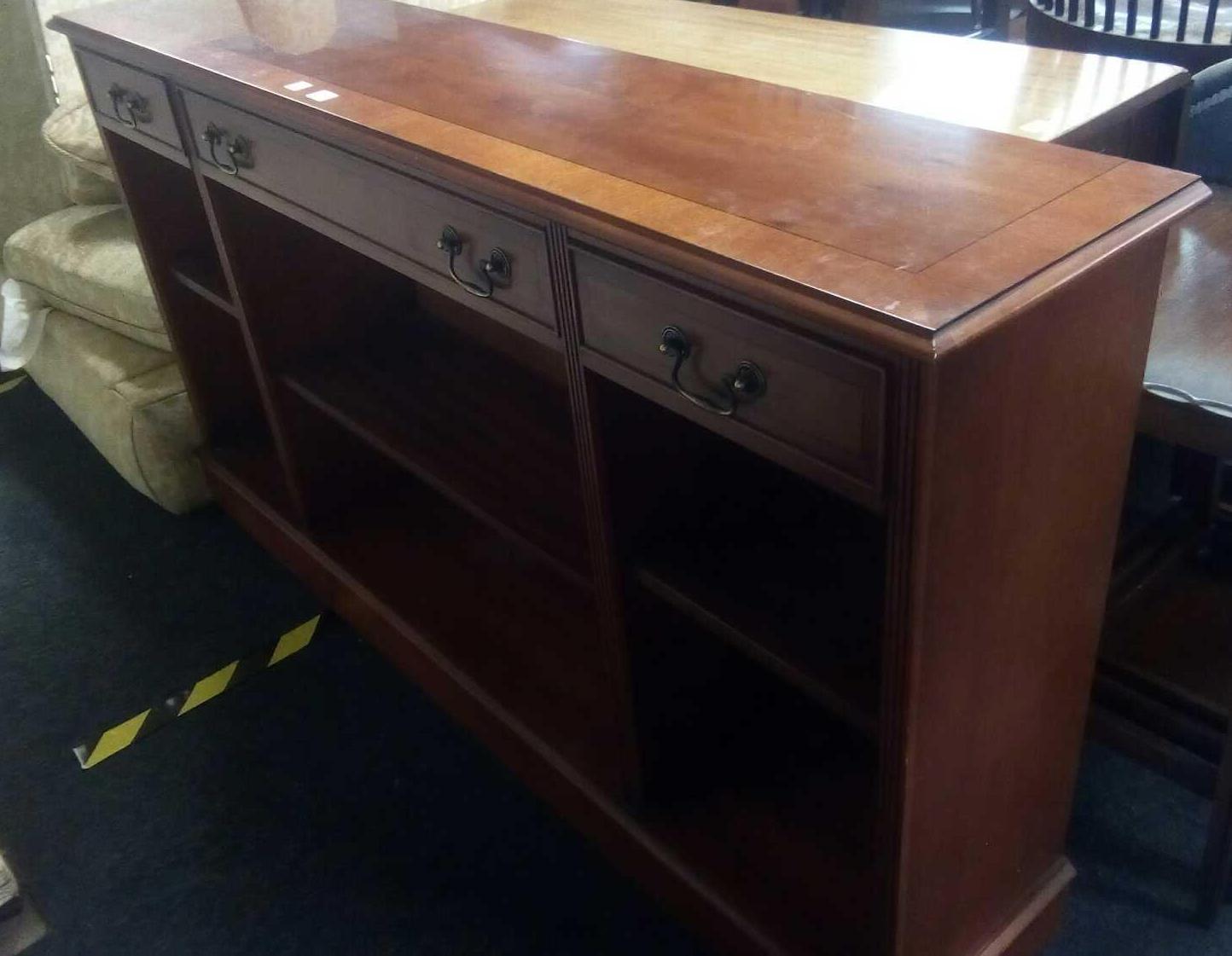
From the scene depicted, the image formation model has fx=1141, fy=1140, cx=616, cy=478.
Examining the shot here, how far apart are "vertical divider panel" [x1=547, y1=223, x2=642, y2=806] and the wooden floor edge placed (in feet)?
1.32

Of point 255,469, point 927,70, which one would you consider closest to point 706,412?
point 927,70

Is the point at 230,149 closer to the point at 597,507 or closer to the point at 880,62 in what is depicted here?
the point at 597,507

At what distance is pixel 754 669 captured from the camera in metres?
1.30

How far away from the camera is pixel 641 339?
906 millimetres

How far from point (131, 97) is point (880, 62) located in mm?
1042

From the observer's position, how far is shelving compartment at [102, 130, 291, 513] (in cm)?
182

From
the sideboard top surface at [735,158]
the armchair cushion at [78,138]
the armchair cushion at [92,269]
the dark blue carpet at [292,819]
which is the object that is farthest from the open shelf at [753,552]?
the armchair cushion at [78,138]

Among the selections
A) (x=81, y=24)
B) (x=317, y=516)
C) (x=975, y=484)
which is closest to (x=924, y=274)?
(x=975, y=484)

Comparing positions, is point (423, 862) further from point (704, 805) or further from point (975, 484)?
point (975, 484)

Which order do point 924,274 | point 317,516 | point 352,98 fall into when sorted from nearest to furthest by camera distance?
point 924,274 → point 352,98 → point 317,516

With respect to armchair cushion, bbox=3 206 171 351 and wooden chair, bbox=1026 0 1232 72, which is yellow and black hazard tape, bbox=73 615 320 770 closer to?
armchair cushion, bbox=3 206 171 351

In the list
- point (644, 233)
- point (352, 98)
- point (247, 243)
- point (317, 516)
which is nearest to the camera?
point (644, 233)

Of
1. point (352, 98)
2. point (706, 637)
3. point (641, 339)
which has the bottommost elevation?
point (706, 637)

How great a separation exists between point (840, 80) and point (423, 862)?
1124 mm
